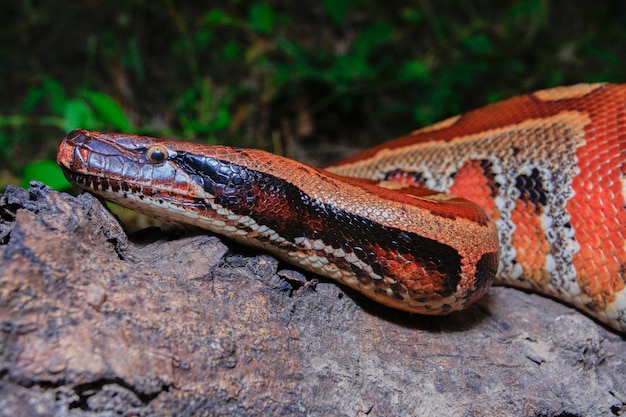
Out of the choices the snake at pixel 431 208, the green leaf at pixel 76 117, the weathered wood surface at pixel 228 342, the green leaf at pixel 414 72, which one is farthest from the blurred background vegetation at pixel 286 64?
the weathered wood surface at pixel 228 342

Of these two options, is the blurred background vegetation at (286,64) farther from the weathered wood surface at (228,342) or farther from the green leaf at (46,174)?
the weathered wood surface at (228,342)

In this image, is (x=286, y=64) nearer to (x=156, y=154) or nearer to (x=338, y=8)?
(x=338, y=8)

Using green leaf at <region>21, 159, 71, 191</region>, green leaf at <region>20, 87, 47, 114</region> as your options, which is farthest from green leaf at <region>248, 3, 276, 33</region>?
green leaf at <region>21, 159, 71, 191</region>

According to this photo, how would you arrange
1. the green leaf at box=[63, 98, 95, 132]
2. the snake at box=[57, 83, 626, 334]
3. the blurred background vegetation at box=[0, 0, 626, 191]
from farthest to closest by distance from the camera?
the blurred background vegetation at box=[0, 0, 626, 191], the green leaf at box=[63, 98, 95, 132], the snake at box=[57, 83, 626, 334]

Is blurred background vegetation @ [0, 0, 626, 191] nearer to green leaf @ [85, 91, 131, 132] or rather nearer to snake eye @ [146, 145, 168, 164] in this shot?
green leaf @ [85, 91, 131, 132]

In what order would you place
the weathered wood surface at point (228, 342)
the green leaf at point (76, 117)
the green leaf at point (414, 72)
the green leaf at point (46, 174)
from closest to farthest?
the weathered wood surface at point (228, 342), the green leaf at point (46, 174), the green leaf at point (76, 117), the green leaf at point (414, 72)

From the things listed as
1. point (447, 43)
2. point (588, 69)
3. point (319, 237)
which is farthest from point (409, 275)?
point (588, 69)
